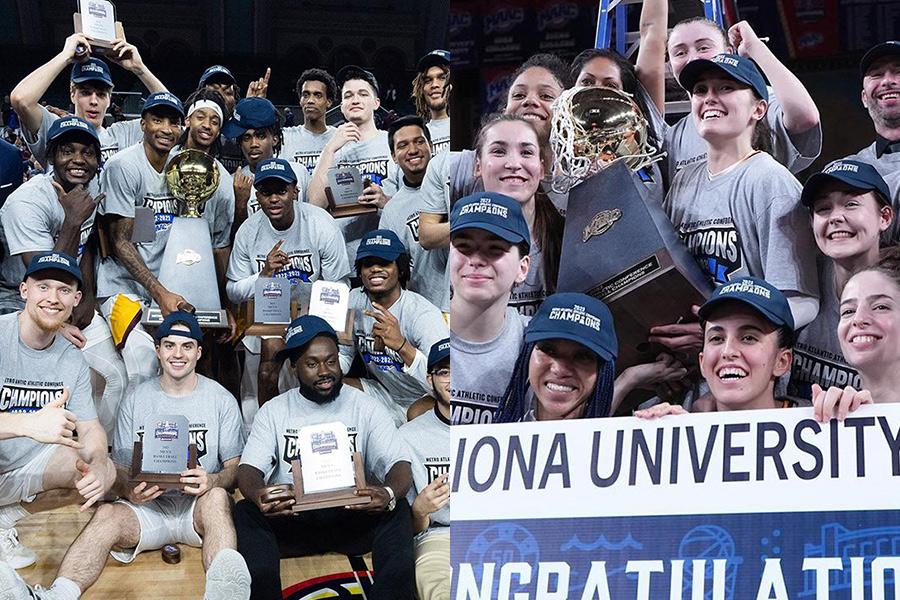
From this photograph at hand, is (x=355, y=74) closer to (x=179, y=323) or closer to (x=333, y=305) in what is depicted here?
(x=333, y=305)

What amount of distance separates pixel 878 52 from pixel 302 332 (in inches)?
85.2

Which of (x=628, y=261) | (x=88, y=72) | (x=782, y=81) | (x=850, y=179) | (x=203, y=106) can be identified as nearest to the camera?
(x=850, y=179)

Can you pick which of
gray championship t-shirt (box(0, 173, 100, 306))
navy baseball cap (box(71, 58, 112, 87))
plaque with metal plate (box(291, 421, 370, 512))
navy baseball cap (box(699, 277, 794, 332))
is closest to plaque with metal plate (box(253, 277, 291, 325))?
plaque with metal plate (box(291, 421, 370, 512))

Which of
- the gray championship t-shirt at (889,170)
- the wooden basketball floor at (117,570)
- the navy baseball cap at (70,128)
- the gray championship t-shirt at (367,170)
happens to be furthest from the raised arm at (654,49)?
the wooden basketball floor at (117,570)

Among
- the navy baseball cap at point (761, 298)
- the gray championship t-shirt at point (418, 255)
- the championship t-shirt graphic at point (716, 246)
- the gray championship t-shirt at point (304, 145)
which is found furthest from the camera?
the gray championship t-shirt at point (304, 145)

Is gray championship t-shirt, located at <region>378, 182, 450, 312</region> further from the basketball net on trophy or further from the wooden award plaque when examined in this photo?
the wooden award plaque

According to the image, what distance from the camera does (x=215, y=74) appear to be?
4098 millimetres

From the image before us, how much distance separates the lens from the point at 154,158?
4.04 m

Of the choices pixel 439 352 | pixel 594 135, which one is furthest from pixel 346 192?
pixel 594 135

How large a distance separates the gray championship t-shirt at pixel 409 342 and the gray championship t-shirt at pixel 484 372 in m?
0.21

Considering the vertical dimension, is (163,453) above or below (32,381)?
below

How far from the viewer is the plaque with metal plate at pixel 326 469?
376 centimetres

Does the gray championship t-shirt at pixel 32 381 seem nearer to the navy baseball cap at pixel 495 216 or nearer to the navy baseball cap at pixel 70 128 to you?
the navy baseball cap at pixel 70 128

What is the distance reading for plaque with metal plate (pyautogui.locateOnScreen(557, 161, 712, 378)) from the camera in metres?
3.57
